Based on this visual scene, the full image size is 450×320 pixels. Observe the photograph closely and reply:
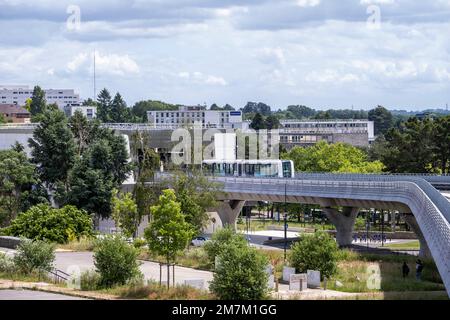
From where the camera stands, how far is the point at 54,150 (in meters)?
97.6

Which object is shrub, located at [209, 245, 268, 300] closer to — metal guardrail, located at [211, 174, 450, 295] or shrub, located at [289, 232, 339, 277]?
metal guardrail, located at [211, 174, 450, 295]

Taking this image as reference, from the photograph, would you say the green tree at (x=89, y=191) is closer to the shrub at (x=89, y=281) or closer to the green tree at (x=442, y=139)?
the shrub at (x=89, y=281)

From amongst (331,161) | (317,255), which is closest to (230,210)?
(331,161)

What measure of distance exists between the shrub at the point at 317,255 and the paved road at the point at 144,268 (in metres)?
5.01

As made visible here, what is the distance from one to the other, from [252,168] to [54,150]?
63.6 feet

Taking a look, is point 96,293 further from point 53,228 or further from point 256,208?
point 256,208

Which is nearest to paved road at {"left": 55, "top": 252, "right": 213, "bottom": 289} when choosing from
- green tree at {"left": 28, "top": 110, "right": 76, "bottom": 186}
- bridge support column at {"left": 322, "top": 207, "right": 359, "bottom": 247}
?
bridge support column at {"left": 322, "top": 207, "right": 359, "bottom": 247}

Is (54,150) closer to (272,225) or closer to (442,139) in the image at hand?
(272,225)

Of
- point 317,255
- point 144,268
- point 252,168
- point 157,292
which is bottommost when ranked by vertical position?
point 144,268

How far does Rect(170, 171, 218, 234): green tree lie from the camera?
3044 inches

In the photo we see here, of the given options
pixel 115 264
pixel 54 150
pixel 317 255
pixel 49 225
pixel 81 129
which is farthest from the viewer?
pixel 81 129

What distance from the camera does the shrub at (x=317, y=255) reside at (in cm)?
5791
